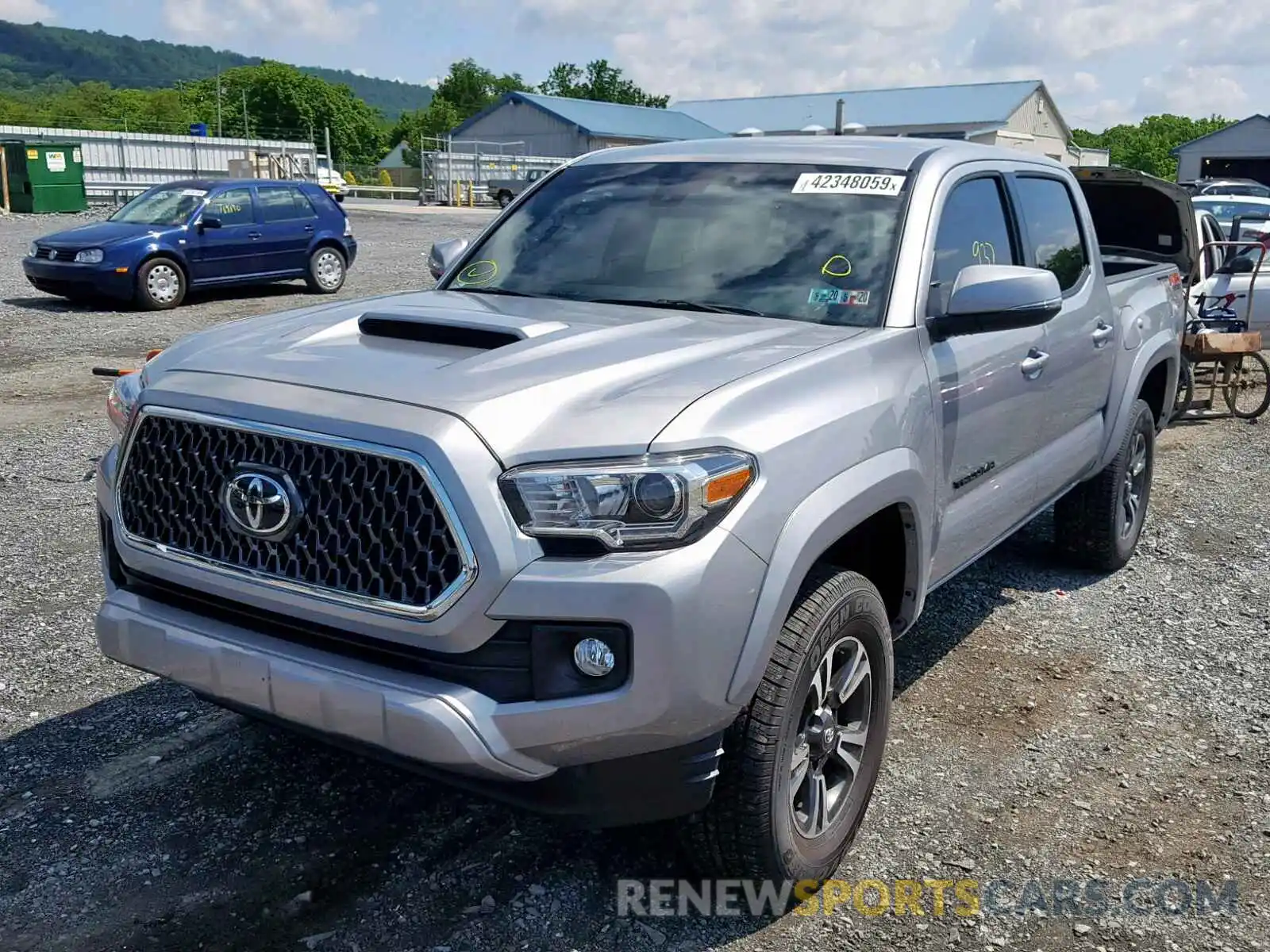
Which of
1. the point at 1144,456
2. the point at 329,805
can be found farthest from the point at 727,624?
the point at 1144,456

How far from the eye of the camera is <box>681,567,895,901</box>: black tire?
2871 mm

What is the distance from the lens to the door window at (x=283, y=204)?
16.4 m

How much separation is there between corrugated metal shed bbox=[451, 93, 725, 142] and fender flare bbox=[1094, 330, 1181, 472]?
58.3 meters

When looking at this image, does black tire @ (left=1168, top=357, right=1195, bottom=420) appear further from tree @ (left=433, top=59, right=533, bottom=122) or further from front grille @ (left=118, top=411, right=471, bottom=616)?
tree @ (left=433, top=59, right=533, bottom=122)

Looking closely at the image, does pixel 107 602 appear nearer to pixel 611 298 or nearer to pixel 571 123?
pixel 611 298

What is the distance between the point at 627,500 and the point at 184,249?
46.2 feet

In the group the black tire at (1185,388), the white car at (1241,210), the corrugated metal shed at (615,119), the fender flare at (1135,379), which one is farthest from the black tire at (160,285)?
the corrugated metal shed at (615,119)

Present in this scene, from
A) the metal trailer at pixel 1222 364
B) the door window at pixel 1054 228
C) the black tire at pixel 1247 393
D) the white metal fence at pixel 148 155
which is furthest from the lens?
the white metal fence at pixel 148 155

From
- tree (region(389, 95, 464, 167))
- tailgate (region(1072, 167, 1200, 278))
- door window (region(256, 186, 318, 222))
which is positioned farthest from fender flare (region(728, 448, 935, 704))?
tree (region(389, 95, 464, 167))

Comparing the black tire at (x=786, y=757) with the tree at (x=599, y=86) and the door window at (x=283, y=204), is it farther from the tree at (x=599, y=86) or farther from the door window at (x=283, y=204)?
the tree at (x=599, y=86)

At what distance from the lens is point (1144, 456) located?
242 inches

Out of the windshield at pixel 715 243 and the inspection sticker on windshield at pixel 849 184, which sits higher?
the inspection sticker on windshield at pixel 849 184

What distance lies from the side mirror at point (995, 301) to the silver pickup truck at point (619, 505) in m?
0.01

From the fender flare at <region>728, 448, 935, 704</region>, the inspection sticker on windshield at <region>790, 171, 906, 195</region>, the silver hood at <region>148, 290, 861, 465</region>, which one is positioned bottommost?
the fender flare at <region>728, 448, 935, 704</region>
